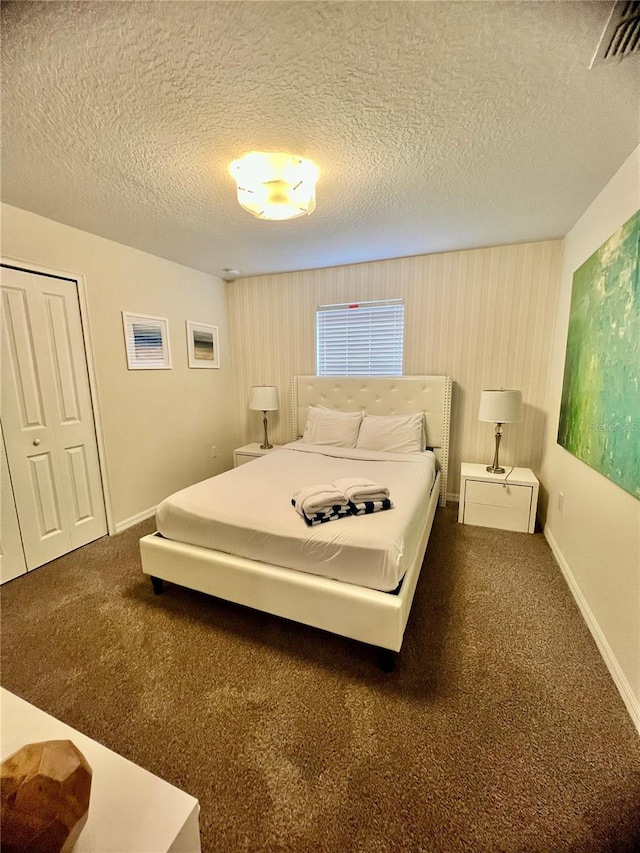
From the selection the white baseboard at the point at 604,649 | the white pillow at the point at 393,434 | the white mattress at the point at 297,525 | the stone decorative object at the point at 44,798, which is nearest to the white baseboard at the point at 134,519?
the white mattress at the point at 297,525

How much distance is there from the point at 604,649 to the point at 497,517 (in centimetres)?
131

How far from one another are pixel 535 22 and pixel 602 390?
1.55 meters

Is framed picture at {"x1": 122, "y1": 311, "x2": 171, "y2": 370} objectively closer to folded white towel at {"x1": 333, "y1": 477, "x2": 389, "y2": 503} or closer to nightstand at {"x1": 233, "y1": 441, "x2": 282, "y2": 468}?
nightstand at {"x1": 233, "y1": 441, "x2": 282, "y2": 468}

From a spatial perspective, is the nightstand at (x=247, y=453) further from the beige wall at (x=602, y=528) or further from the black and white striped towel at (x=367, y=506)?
the beige wall at (x=602, y=528)

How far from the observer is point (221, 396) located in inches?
163

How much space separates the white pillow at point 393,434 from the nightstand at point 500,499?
0.51 metres

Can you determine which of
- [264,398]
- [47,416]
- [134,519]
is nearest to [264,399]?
[264,398]

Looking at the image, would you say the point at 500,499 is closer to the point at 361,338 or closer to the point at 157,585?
the point at 361,338

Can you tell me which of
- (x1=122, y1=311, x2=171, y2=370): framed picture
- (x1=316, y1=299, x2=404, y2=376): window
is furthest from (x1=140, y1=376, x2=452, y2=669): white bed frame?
(x1=316, y1=299, x2=404, y2=376): window

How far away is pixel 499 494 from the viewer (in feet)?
9.36

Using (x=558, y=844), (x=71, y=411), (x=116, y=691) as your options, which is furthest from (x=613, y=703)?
(x=71, y=411)

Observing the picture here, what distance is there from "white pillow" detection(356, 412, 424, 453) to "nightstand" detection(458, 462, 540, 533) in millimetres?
511

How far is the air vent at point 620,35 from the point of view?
0.99 metres

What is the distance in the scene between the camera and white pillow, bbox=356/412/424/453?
311 cm
